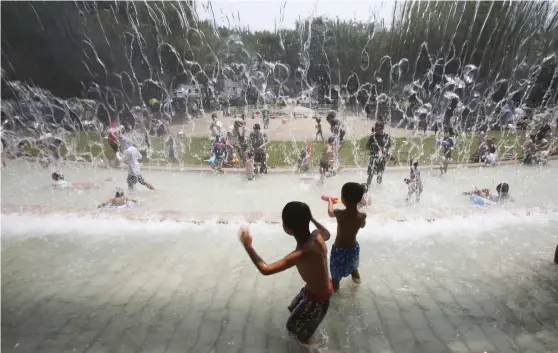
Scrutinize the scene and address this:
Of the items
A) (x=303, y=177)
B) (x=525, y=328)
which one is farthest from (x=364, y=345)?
(x=303, y=177)

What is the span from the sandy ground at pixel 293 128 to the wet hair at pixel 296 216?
13695 mm

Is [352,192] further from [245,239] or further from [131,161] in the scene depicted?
[131,161]

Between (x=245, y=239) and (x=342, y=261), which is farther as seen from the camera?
(x=342, y=261)

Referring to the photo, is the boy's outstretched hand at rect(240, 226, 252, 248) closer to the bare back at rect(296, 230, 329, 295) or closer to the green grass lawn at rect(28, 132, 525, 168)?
the bare back at rect(296, 230, 329, 295)

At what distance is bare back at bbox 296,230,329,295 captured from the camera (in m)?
2.95

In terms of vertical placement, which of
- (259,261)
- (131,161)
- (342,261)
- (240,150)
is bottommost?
(240,150)

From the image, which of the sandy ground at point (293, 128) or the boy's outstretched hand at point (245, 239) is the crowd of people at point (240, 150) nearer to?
the sandy ground at point (293, 128)

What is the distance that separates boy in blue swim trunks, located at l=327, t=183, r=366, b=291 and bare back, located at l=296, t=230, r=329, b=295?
831mm

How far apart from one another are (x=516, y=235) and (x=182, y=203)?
242 inches

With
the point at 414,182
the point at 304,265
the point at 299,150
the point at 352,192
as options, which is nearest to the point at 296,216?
the point at 304,265

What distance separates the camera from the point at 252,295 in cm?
424

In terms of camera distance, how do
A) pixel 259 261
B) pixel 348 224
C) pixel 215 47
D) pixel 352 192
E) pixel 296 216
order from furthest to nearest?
pixel 215 47, pixel 348 224, pixel 352 192, pixel 296 216, pixel 259 261

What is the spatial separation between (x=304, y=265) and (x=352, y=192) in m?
1.06

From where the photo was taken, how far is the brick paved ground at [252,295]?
3510mm
